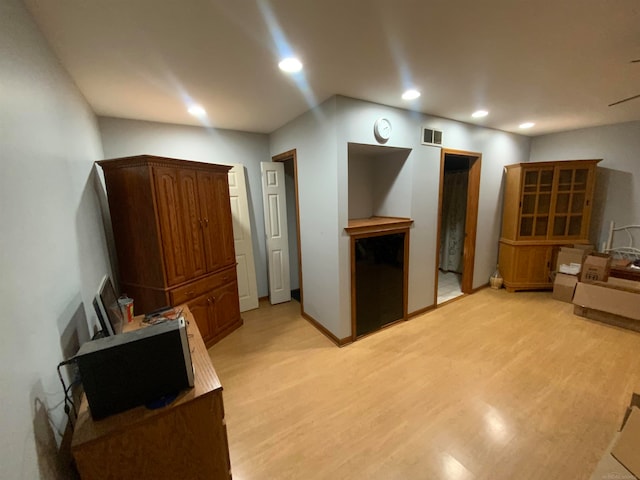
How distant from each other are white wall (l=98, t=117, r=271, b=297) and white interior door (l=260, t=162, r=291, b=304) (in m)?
0.16

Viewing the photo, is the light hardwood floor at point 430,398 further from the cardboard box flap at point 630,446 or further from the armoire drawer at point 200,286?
the armoire drawer at point 200,286

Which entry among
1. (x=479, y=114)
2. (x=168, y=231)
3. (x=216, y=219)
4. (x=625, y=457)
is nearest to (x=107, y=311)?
(x=168, y=231)

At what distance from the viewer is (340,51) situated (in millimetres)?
1602

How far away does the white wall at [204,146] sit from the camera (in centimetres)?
276

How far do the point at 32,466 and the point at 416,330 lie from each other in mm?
2966

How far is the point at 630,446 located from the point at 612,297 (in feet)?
7.88

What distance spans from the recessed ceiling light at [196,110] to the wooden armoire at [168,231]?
56 centimetres

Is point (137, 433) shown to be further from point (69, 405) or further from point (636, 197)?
point (636, 197)

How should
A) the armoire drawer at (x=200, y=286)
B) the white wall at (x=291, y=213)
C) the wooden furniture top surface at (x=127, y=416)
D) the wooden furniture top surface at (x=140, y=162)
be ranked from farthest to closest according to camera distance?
the white wall at (x=291, y=213), the armoire drawer at (x=200, y=286), the wooden furniture top surface at (x=140, y=162), the wooden furniture top surface at (x=127, y=416)

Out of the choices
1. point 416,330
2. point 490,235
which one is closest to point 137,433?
point 416,330

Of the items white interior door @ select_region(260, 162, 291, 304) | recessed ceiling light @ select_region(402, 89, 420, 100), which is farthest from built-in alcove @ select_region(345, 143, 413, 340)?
white interior door @ select_region(260, 162, 291, 304)

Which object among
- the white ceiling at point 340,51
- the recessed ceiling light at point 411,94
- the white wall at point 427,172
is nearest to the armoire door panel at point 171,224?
the white ceiling at point 340,51

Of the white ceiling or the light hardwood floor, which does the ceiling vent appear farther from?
the light hardwood floor

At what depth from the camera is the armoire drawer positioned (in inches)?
91.8
